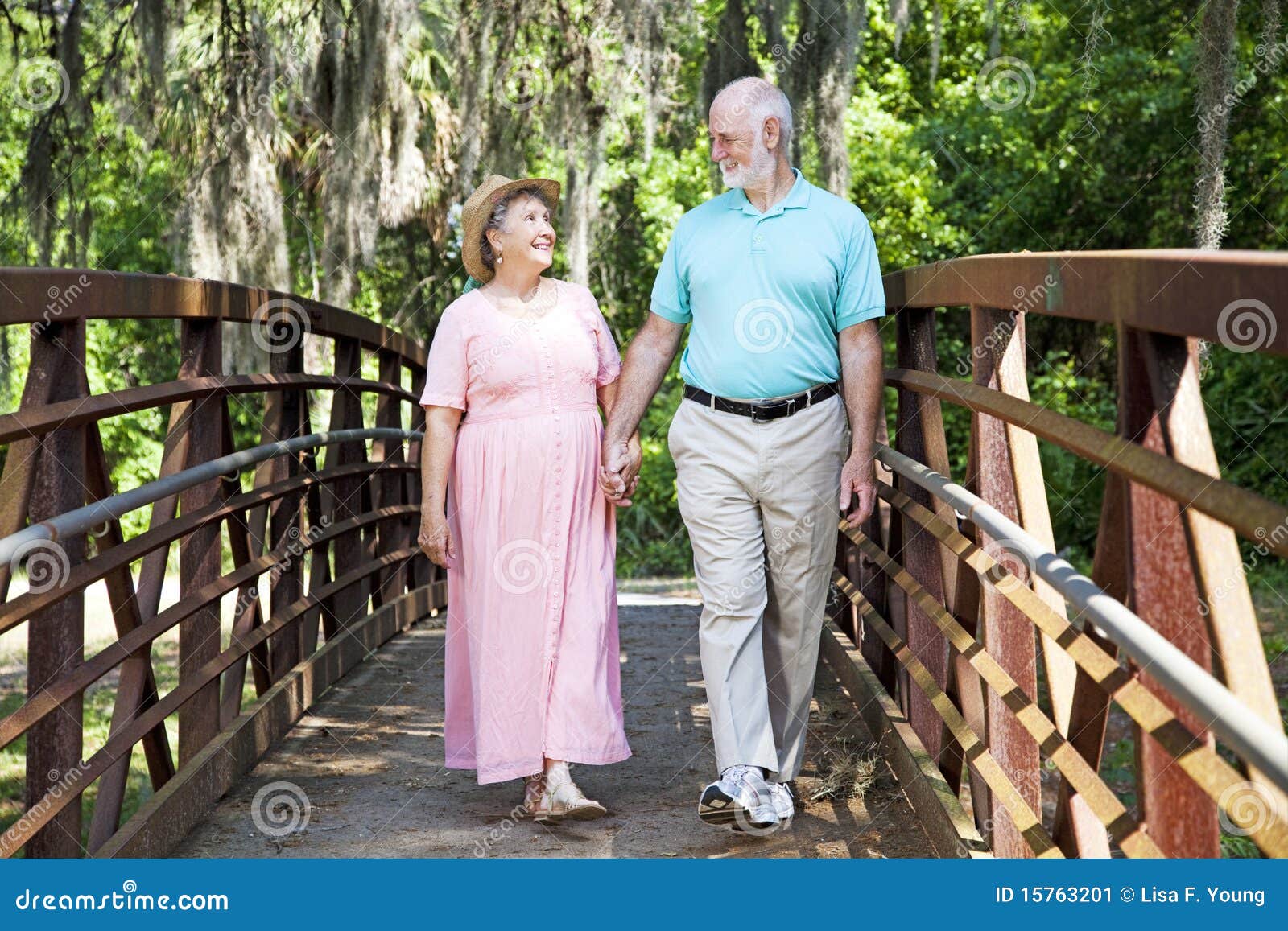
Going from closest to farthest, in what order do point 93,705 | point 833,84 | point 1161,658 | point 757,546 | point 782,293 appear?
point 1161,658
point 782,293
point 757,546
point 833,84
point 93,705

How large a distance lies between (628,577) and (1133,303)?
16236mm

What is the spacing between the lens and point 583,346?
12.9 ft

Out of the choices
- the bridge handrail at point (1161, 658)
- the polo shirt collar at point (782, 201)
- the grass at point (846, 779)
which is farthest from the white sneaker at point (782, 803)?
the polo shirt collar at point (782, 201)

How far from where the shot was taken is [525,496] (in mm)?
3916

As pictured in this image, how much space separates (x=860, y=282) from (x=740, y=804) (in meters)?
1.24

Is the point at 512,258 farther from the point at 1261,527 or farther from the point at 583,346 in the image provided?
the point at 1261,527

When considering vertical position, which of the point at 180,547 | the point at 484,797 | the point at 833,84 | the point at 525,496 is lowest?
the point at 484,797

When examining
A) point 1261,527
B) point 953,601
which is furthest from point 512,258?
point 1261,527

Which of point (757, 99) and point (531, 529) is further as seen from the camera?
point (531, 529)

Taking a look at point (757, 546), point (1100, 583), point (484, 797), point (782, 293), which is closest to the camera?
point (1100, 583)

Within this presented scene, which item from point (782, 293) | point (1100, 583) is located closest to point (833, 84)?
point (782, 293)

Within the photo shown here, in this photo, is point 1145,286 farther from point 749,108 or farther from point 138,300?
point 138,300

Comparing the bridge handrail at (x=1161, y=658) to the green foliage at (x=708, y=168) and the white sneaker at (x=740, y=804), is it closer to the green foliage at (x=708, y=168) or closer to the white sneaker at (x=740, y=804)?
the white sneaker at (x=740, y=804)

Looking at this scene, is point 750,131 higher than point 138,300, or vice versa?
point 750,131
